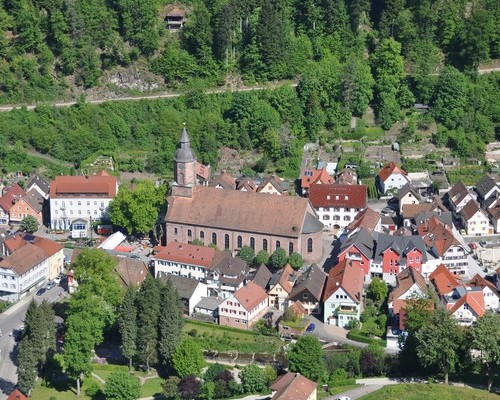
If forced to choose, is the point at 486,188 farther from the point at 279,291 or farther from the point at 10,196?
the point at 10,196

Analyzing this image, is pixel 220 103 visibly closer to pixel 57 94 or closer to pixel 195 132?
pixel 195 132

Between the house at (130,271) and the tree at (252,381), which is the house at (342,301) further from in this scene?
the house at (130,271)

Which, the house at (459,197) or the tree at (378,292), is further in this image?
the house at (459,197)

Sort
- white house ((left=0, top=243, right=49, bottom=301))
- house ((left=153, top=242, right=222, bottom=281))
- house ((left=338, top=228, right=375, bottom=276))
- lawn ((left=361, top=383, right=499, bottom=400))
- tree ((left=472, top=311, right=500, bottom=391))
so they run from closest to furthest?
tree ((left=472, top=311, right=500, bottom=391)), lawn ((left=361, top=383, right=499, bottom=400)), white house ((left=0, top=243, right=49, bottom=301)), house ((left=338, top=228, right=375, bottom=276)), house ((left=153, top=242, right=222, bottom=281))

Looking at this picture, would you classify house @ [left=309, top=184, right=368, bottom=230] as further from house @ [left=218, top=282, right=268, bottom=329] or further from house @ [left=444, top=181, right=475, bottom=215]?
house @ [left=218, top=282, right=268, bottom=329]

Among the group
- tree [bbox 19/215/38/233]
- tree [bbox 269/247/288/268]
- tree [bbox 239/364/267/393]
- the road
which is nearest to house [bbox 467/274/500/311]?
tree [bbox 269/247/288/268]

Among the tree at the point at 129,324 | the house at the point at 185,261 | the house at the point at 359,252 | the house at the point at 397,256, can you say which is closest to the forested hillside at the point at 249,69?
the house at the point at 185,261
